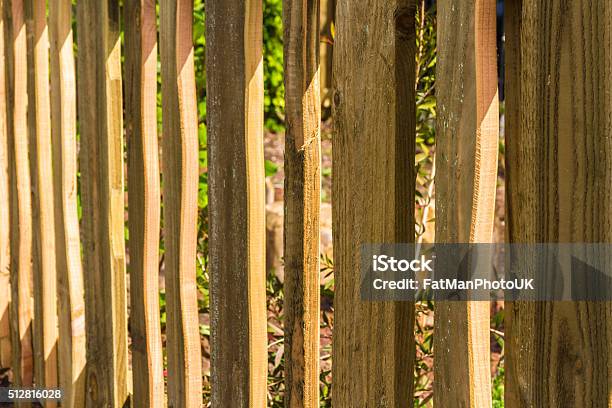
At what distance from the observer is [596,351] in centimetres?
123

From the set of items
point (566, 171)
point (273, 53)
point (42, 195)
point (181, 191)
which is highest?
point (273, 53)

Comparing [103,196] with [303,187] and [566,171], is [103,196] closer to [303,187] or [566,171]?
[303,187]

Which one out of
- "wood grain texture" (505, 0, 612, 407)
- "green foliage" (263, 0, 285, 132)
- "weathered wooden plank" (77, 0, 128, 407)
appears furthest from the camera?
"green foliage" (263, 0, 285, 132)

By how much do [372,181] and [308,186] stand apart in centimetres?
19

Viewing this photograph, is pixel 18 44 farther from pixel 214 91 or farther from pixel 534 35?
pixel 534 35

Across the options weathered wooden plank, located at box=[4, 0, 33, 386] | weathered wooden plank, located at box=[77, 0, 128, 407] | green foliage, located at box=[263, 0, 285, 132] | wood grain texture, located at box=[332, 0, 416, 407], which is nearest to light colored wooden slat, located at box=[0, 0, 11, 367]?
weathered wooden plank, located at box=[4, 0, 33, 386]

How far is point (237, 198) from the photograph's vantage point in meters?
1.86

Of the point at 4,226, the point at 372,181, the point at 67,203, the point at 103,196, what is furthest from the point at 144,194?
the point at 4,226

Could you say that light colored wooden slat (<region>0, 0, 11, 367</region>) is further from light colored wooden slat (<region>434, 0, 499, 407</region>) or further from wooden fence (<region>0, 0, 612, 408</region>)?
light colored wooden slat (<region>434, 0, 499, 407</region>)

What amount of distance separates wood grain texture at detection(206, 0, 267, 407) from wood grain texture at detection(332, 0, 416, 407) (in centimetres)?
26

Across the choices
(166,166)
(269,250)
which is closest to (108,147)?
(166,166)

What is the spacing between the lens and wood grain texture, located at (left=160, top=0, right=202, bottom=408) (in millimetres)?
2053

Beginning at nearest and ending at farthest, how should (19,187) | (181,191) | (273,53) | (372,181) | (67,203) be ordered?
(372,181) < (181,191) < (67,203) < (19,187) < (273,53)

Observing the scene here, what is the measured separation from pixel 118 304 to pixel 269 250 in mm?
2516
